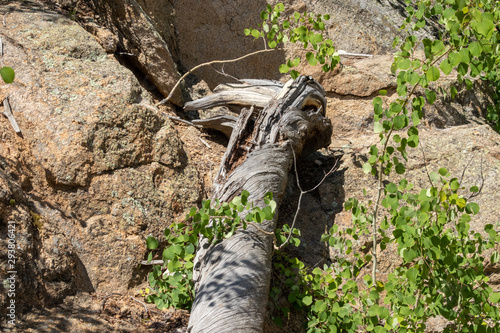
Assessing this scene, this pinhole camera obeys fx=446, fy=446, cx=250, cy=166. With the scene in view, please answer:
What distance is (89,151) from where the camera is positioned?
333cm

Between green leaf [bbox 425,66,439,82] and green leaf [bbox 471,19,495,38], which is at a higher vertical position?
green leaf [bbox 471,19,495,38]

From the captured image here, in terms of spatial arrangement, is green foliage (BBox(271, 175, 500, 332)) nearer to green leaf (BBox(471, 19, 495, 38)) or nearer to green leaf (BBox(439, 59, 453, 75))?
green leaf (BBox(439, 59, 453, 75))

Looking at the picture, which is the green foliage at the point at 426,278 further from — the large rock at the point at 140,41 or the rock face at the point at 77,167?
the large rock at the point at 140,41

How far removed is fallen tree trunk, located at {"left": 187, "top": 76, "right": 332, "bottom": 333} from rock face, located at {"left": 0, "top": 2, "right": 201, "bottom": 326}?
0.57m

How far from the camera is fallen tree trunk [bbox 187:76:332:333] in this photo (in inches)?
96.3

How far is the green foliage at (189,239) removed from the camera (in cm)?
236

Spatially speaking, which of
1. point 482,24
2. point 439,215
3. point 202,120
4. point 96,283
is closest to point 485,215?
point 439,215

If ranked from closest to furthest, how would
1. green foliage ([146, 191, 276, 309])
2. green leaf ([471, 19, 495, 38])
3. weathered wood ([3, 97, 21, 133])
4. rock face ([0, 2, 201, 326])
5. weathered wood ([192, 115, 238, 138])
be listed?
1. green leaf ([471, 19, 495, 38])
2. green foliage ([146, 191, 276, 309])
3. rock face ([0, 2, 201, 326])
4. weathered wood ([3, 97, 21, 133])
5. weathered wood ([192, 115, 238, 138])

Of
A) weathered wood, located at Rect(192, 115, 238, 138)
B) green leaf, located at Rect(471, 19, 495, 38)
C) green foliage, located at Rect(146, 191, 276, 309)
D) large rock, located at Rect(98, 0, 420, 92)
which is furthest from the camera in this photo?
large rock, located at Rect(98, 0, 420, 92)

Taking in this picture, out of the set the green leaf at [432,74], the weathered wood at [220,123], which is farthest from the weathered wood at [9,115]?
the green leaf at [432,74]

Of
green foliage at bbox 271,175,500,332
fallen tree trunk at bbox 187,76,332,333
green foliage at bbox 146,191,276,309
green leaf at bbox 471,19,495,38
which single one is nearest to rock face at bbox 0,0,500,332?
green foliage at bbox 146,191,276,309

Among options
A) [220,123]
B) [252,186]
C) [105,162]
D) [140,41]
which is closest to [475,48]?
[252,186]

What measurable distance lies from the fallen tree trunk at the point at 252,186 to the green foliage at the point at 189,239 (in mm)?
143

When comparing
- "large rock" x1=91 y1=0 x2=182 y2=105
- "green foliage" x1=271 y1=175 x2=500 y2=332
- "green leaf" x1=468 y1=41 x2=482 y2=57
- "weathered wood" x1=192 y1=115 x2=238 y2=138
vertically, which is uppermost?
"large rock" x1=91 y1=0 x2=182 y2=105
